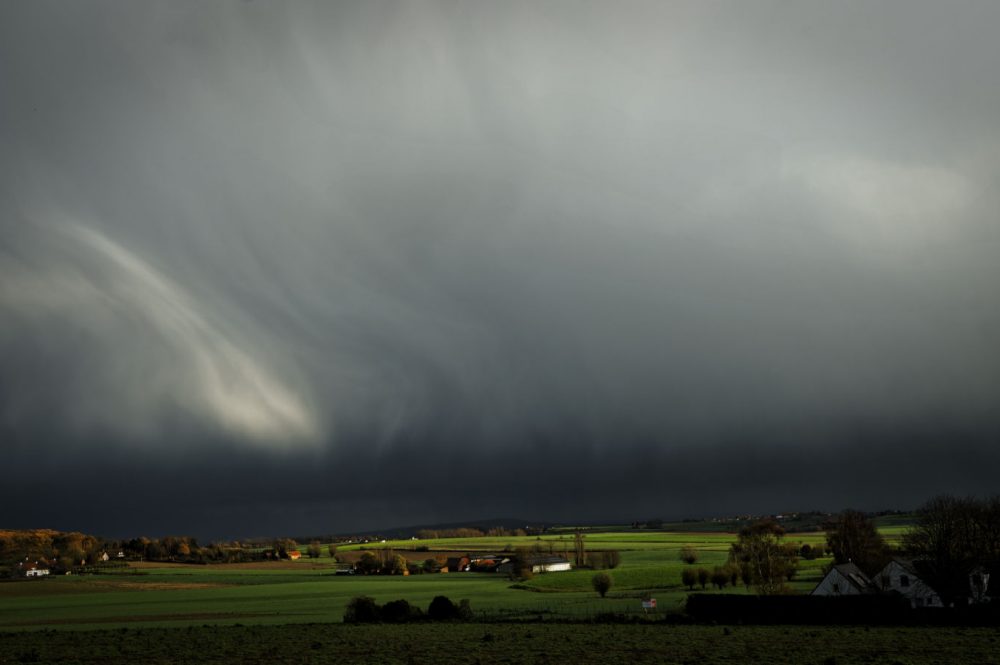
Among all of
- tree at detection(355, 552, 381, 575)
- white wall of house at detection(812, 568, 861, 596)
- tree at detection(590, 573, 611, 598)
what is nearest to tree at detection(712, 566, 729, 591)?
tree at detection(590, 573, 611, 598)

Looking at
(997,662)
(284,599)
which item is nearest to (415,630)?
(997,662)

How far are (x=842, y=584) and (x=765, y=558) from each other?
14166mm

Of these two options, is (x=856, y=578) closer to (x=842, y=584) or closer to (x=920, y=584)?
(x=842, y=584)

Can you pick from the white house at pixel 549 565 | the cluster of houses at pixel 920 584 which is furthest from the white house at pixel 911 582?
the white house at pixel 549 565

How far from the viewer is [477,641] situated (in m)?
59.9

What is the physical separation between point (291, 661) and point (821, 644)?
33.8m

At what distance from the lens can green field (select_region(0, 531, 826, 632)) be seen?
3514 inches

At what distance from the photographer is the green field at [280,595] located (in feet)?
293

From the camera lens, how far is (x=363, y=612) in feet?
271

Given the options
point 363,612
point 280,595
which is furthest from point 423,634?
point 280,595

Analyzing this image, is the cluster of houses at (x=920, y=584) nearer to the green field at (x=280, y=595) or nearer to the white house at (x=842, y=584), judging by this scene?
the white house at (x=842, y=584)

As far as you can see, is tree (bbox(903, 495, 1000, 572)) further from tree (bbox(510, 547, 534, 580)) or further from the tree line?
tree (bbox(510, 547, 534, 580))

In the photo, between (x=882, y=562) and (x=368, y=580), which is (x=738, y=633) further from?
(x=368, y=580)

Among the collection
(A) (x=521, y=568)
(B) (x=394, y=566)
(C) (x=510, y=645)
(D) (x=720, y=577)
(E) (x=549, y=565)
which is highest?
(C) (x=510, y=645)
